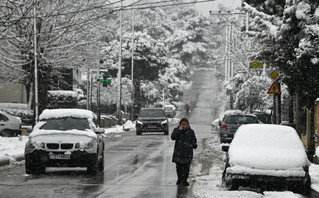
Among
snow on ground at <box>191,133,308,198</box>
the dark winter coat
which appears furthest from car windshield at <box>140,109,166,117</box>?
the dark winter coat

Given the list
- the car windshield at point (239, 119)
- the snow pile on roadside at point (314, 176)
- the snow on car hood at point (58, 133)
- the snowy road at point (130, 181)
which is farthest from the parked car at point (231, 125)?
the snow on car hood at point (58, 133)

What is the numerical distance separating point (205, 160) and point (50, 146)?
23.9ft

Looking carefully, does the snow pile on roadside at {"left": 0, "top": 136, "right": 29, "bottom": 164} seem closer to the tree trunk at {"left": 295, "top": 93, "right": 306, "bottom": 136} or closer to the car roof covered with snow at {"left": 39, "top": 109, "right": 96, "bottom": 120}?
the car roof covered with snow at {"left": 39, "top": 109, "right": 96, "bottom": 120}

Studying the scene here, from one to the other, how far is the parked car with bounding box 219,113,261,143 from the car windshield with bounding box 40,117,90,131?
40.8 ft

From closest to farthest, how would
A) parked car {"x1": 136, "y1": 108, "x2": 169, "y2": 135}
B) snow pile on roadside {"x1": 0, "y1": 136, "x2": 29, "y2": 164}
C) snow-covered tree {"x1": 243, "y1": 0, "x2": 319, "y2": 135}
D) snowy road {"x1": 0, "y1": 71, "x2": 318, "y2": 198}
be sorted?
1. snowy road {"x1": 0, "y1": 71, "x2": 318, "y2": 198}
2. snow-covered tree {"x1": 243, "y1": 0, "x2": 319, "y2": 135}
3. snow pile on roadside {"x1": 0, "y1": 136, "x2": 29, "y2": 164}
4. parked car {"x1": 136, "y1": 108, "x2": 169, "y2": 135}

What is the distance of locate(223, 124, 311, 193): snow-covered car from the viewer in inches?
561

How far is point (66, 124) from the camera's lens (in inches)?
754

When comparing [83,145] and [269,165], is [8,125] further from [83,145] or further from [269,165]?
[269,165]

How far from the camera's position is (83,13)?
40.4 metres

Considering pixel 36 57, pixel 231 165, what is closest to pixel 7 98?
pixel 36 57

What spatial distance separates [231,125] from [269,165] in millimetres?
16877

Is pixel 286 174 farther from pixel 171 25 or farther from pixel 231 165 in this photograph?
pixel 171 25

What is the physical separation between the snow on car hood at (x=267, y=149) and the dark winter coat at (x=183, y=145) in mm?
891

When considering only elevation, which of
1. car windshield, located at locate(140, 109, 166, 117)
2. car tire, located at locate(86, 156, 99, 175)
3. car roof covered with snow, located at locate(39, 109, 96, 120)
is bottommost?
car tire, located at locate(86, 156, 99, 175)
